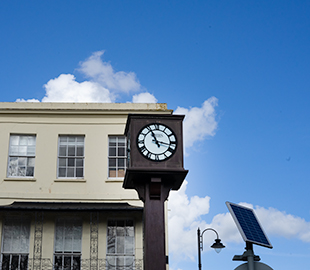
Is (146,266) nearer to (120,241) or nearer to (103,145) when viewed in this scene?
(120,241)

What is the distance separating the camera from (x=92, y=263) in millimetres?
18516

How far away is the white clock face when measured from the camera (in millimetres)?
13719

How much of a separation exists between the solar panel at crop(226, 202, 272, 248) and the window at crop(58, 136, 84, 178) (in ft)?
42.6

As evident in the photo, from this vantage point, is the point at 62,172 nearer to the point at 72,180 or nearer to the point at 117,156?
the point at 72,180

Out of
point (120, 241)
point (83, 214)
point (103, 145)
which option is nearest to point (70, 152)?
point (103, 145)

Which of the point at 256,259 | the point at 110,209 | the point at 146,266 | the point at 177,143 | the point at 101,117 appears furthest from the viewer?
the point at 101,117

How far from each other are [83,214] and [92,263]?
6.28 ft

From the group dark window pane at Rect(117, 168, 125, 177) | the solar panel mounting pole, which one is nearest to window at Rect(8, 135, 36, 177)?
dark window pane at Rect(117, 168, 125, 177)

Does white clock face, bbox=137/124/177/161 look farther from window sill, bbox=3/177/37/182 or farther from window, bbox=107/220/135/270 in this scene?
window sill, bbox=3/177/37/182

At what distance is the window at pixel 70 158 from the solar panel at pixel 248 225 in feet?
42.6

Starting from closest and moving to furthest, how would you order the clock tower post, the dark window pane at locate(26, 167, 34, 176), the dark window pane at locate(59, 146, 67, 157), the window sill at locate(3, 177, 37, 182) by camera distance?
the clock tower post < the window sill at locate(3, 177, 37, 182) < the dark window pane at locate(26, 167, 34, 176) < the dark window pane at locate(59, 146, 67, 157)

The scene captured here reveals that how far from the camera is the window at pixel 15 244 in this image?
1875 centimetres

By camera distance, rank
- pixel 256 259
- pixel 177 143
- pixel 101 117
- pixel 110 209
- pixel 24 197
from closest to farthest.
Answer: pixel 256 259, pixel 177 143, pixel 110 209, pixel 24 197, pixel 101 117

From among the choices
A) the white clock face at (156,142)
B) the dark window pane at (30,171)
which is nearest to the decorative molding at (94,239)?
the dark window pane at (30,171)
